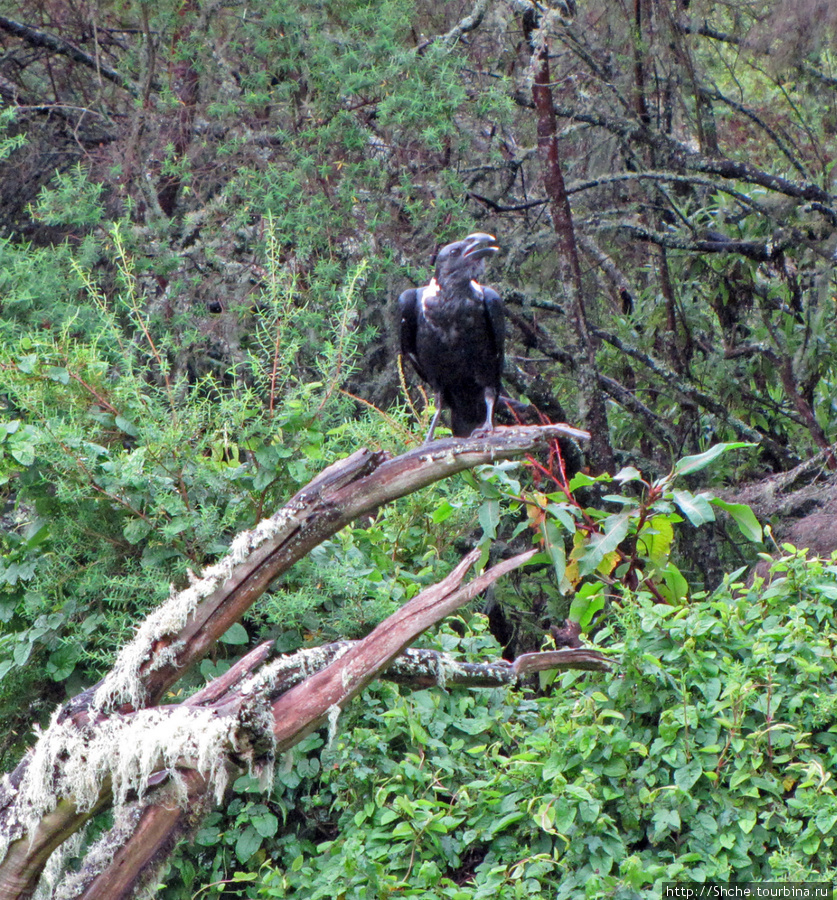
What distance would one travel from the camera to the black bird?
3990 millimetres

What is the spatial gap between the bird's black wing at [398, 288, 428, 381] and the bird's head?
0.19 meters

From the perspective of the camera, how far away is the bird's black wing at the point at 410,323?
4.18 m

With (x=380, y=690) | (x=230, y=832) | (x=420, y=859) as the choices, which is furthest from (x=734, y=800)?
(x=230, y=832)

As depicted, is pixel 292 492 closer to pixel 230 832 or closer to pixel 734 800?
pixel 230 832

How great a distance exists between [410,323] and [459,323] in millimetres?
306

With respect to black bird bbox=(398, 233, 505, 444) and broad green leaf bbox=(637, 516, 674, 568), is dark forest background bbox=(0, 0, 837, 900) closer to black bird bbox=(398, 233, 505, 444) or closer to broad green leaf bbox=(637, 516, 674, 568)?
broad green leaf bbox=(637, 516, 674, 568)

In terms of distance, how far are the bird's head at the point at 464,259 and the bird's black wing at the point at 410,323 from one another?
0.19 m

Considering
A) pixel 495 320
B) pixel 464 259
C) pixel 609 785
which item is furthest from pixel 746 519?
pixel 464 259

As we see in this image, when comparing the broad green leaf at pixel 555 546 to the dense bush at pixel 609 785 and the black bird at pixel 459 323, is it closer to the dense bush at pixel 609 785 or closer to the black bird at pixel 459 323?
the dense bush at pixel 609 785

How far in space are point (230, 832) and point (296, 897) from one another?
36 centimetres

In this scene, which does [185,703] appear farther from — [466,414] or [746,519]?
[466,414]

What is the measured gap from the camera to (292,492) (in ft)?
11.8

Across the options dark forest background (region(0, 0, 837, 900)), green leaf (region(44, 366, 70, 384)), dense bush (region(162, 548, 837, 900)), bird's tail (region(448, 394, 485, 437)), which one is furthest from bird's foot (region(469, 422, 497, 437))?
green leaf (region(44, 366, 70, 384))

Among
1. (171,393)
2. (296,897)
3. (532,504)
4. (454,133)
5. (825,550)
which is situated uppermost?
(454,133)
